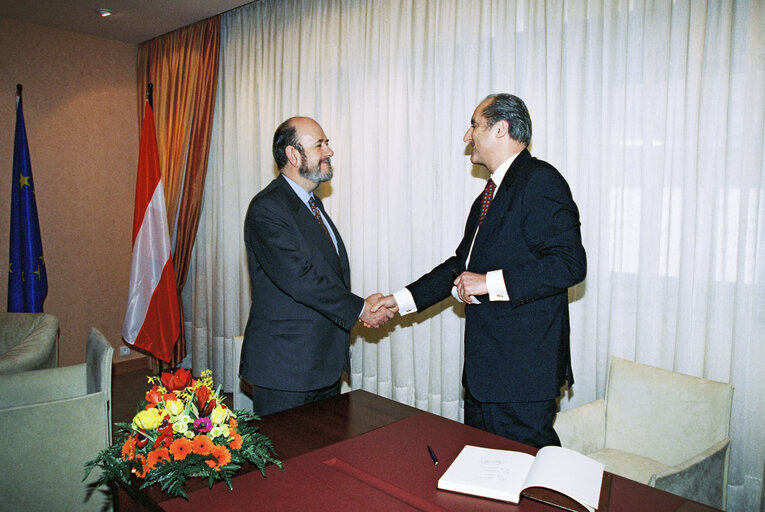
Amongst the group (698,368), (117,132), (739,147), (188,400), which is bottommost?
(698,368)

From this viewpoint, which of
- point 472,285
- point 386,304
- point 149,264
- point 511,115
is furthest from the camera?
point 149,264

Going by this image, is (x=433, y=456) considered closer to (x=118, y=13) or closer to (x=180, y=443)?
(x=180, y=443)

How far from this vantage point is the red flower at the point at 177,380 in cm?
152

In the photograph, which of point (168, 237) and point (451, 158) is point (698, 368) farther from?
point (168, 237)

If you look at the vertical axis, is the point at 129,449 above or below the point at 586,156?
below

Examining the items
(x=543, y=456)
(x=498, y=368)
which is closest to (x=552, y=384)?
(x=498, y=368)

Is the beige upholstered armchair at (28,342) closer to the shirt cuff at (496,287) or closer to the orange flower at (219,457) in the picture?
the orange flower at (219,457)

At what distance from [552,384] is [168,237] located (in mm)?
3962

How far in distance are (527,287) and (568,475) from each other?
791 millimetres

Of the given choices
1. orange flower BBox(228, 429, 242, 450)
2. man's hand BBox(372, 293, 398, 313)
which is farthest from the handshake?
orange flower BBox(228, 429, 242, 450)

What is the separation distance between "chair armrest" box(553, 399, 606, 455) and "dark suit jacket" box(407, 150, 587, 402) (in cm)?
31

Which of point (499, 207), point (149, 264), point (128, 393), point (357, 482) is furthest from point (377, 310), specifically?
point (128, 393)

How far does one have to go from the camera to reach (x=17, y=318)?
3695mm

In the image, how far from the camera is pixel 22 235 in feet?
15.6
